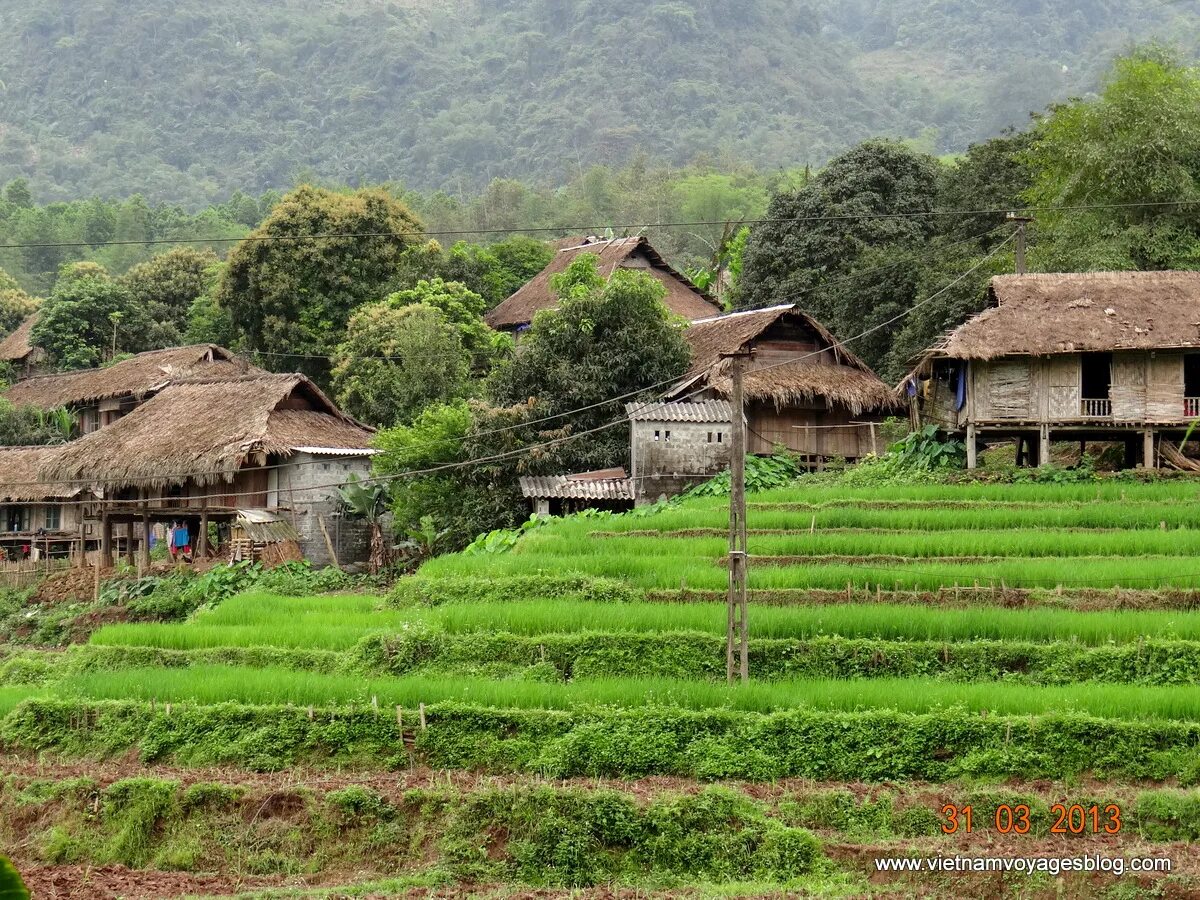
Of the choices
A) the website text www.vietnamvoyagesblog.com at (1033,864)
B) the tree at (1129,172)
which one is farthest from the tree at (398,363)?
the website text www.vietnamvoyagesblog.com at (1033,864)

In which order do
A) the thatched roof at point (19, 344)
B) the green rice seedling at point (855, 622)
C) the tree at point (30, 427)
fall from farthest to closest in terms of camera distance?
1. the thatched roof at point (19, 344)
2. the tree at point (30, 427)
3. the green rice seedling at point (855, 622)

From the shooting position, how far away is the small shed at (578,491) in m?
28.1

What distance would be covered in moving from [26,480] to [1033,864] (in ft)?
94.7

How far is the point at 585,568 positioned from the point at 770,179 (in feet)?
196

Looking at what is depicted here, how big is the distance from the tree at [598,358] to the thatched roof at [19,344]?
2271 cm

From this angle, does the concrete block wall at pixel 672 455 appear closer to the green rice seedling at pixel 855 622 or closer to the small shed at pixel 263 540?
the small shed at pixel 263 540

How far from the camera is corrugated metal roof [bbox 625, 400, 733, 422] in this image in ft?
93.0

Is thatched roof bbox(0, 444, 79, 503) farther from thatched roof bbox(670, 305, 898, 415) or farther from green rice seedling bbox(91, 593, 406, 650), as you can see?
thatched roof bbox(670, 305, 898, 415)

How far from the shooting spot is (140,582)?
1191 inches

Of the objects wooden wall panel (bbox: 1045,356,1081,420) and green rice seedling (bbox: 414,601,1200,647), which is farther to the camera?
wooden wall panel (bbox: 1045,356,1081,420)

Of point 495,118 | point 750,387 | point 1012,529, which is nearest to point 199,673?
point 1012,529

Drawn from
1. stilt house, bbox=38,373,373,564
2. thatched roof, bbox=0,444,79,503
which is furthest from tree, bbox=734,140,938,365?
thatched roof, bbox=0,444,79,503

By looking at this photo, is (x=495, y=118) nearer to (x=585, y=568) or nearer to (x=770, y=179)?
(x=770, y=179)

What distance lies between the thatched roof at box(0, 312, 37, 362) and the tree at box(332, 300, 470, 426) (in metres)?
14.2
